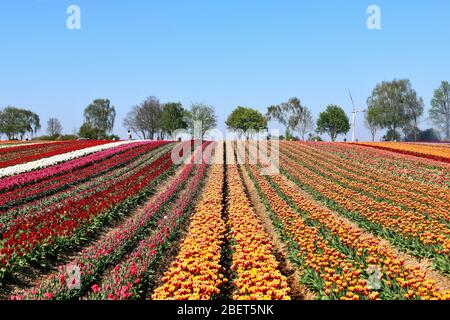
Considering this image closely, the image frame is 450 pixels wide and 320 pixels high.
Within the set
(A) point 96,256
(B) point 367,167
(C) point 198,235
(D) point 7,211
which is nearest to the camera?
(A) point 96,256

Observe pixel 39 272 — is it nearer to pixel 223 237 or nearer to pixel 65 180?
pixel 223 237

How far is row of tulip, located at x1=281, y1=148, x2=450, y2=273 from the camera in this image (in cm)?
984

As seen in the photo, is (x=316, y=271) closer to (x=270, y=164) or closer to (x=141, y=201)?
(x=141, y=201)

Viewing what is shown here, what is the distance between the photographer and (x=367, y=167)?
89.1 ft

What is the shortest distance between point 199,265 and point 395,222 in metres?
6.65

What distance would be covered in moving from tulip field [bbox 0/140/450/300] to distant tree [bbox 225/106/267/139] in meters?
76.5

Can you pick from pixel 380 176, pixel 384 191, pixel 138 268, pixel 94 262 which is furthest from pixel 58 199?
pixel 380 176

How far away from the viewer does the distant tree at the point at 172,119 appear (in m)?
97.1

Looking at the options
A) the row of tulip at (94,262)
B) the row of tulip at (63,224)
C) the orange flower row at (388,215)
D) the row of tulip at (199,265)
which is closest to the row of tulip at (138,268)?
the row of tulip at (94,262)

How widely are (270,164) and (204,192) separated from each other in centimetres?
1174

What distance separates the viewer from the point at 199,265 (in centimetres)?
811

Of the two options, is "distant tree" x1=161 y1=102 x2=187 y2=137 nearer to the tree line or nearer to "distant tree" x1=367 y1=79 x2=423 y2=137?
the tree line

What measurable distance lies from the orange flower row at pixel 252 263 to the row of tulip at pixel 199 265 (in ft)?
1.26

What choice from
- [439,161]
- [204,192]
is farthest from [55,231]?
[439,161]
